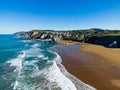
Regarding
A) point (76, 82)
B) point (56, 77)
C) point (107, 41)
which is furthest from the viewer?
point (107, 41)

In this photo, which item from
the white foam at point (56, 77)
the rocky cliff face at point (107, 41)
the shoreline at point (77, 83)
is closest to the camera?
the shoreline at point (77, 83)

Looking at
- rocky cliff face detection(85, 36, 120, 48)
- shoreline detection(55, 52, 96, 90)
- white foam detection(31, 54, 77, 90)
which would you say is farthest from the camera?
rocky cliff face detection(85, 36, 120, 48)

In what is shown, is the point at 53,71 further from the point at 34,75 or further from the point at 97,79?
the point at 97,79

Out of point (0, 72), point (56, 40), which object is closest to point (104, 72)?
point (0, 72)

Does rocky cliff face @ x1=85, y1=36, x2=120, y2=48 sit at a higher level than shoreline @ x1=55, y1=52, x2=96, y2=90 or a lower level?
lower

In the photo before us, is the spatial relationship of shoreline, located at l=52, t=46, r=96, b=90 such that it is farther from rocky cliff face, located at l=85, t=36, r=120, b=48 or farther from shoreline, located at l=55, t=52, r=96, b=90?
rocky cliff face, located at l=85, t=36, r=120, b=48

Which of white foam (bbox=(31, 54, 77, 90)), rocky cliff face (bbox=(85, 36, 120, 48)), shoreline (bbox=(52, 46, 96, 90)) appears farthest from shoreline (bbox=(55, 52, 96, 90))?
rocky cliff face (bbox=(85, 36, 120, 48))

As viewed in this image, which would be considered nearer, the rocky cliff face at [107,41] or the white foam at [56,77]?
the white foam at [56,77]

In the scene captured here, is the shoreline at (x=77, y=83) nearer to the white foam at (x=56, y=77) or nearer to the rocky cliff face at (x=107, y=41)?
the white foam at (x=56, y=77)

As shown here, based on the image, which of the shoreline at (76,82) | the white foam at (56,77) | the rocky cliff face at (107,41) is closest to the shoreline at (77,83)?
the shoreline at (76,82)

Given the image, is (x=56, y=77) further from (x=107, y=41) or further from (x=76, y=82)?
(x=107, y=41)

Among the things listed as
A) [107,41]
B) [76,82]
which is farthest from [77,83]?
[107,41]

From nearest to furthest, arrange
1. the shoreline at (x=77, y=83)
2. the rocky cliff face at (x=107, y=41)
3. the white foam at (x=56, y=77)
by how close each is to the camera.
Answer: the shoreline at (x=77, y=83), the white foam at (x=56, y=77), the rocky cliff face at (x=107, y=41)
